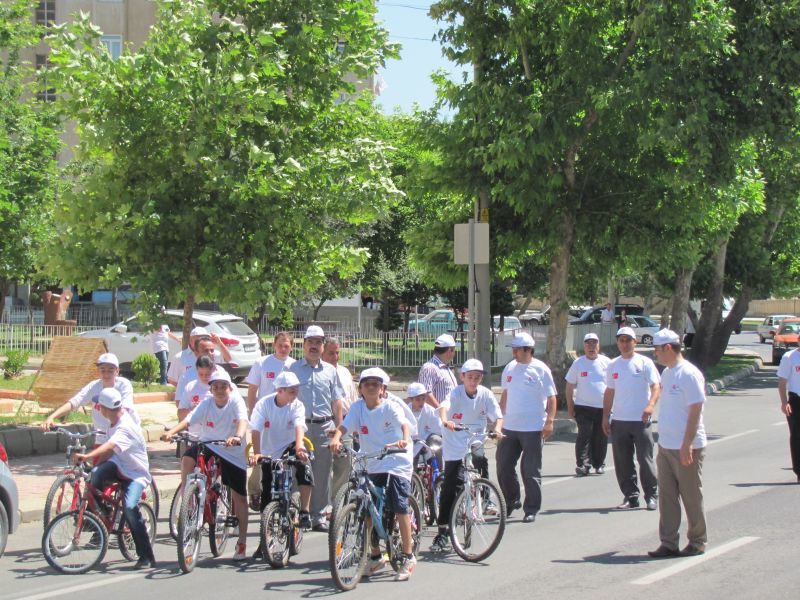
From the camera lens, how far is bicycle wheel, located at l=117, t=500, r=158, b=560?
8.77m

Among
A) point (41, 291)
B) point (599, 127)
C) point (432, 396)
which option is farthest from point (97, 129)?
point (41, 291)

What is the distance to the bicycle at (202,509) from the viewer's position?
8273 mm

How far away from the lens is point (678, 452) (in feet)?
28.2

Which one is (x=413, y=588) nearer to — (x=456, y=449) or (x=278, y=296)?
(x=456, y=449)

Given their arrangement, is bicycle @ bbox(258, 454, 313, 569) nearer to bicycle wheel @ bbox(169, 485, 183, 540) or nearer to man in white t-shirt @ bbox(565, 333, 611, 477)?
bicycle wheel @ bbox(169, 485, 183, 540)

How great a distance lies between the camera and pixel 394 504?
26.5ft

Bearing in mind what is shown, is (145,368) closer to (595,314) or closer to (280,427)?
(280,427)

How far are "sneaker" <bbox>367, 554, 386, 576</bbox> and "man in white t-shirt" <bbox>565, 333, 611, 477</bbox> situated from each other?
5050mm

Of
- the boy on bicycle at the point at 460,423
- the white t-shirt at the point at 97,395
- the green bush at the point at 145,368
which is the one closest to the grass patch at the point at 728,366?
the green bush at the point at 145,368

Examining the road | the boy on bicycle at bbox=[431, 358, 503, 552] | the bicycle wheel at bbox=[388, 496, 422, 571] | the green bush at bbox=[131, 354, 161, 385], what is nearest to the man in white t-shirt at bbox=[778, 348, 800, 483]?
the road

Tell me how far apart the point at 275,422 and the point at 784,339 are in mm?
32070

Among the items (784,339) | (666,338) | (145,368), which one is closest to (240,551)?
(666,338)

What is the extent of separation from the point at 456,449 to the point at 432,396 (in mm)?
1513

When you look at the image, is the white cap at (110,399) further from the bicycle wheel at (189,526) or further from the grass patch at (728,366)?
the grass patch at (728,366)
